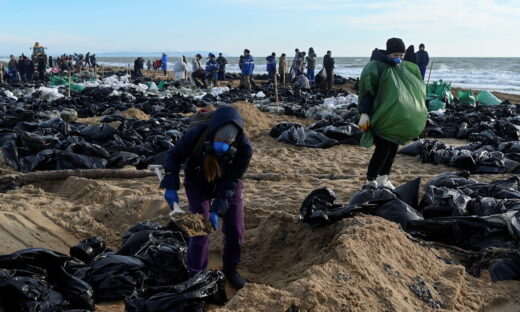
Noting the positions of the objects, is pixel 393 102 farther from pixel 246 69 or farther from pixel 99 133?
pixel 246 69

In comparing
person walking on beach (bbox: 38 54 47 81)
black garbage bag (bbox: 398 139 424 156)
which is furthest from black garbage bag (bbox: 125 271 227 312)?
person walking on beach (bbox: 38 54 47 81)

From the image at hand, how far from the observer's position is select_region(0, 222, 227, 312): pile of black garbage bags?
2574 millimetres

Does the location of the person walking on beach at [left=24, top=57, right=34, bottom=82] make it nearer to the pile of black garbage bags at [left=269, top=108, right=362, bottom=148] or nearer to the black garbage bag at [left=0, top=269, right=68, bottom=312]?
the pile of black garbage bags at [left=269, top=108, right=362, bottom=148]

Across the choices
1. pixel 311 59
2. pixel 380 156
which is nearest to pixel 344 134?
pixel 380 156

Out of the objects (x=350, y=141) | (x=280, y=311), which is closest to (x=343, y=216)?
(x=280, y=311)

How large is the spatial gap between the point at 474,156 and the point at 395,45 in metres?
3.05

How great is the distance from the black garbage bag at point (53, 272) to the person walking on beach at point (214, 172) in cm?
70

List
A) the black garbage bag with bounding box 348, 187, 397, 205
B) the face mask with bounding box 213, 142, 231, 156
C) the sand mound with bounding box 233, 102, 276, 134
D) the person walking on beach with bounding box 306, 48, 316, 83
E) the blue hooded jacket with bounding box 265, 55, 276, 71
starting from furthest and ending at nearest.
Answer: the blue hooded jacket with bounding box 265, 55, 276, 71, the person walking on beach with bounding box 306, 48, 316, 83, the sand mound with bounding box 233, 102, 276, 134, the black garbage bag with bounding box 348, 187, 397, 205, the face mask with bounding box 213, 142, 231, 156

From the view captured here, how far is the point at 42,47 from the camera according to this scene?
111 ft

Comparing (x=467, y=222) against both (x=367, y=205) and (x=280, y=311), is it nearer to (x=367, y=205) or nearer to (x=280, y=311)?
(x=367, y=205)

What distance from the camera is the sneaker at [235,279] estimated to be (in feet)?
10.6

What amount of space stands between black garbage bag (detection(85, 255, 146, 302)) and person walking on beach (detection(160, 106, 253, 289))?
0.37 m

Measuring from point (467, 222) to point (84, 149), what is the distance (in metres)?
4.99

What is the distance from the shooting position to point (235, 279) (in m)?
3.26
